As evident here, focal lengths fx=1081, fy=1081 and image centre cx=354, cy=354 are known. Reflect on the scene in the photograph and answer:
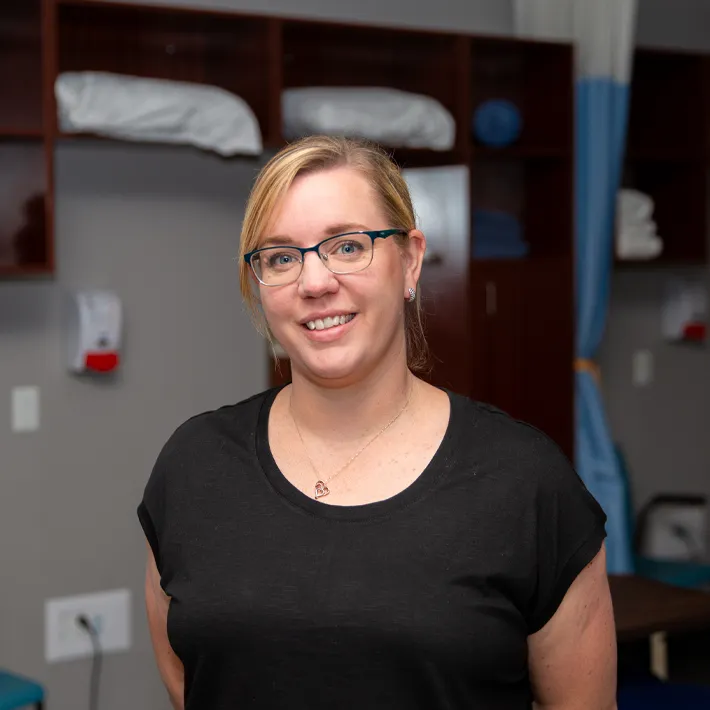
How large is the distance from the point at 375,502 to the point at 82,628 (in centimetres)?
214

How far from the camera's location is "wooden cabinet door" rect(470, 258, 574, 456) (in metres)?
3.54

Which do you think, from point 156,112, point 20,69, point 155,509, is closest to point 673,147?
point 156,112

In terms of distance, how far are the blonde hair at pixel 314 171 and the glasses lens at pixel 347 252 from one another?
2.6 inches

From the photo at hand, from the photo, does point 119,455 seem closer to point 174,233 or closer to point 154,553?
point 174,233

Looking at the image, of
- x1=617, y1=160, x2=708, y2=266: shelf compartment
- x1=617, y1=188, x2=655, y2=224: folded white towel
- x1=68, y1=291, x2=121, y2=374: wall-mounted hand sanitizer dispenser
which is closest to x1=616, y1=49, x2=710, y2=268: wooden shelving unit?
x1=617, y1=160, x2=708, y2=266: shelf compartment

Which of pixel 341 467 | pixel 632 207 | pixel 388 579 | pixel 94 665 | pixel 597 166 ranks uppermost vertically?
pixel 597 166

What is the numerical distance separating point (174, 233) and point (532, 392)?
1.28 metres

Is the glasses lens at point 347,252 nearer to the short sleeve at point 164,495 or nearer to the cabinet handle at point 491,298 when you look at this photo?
the short sleeve at point 164,495

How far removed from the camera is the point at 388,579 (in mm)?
1273

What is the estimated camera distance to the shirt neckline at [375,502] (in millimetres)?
1320

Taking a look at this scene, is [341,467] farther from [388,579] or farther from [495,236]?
[495,236]

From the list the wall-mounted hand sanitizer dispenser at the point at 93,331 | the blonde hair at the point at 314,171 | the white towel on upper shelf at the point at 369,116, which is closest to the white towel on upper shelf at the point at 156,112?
the white towel on upper shelf at the point at 369,116

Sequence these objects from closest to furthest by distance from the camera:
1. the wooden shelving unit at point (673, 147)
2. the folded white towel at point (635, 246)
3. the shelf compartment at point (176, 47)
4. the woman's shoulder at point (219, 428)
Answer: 1. the woman's shoulder at point (219, 428)
2. the shelf compartment at point (176, 47)
3. the folded white towel at point (635, 246)
4. the wooden shelving unit at point (673, 147)

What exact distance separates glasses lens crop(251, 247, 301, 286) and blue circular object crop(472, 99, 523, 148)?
2.34 m
